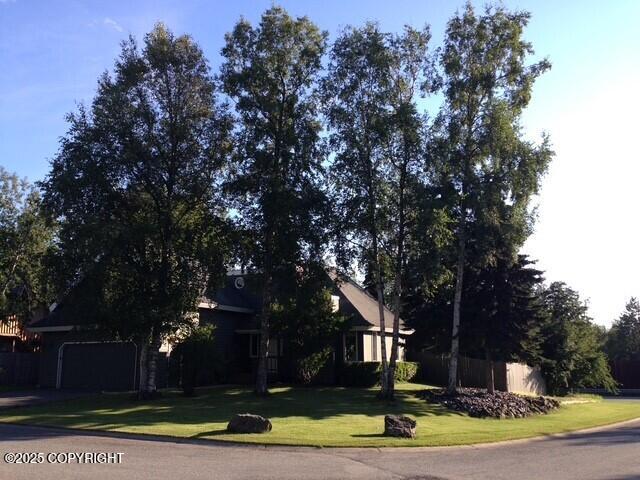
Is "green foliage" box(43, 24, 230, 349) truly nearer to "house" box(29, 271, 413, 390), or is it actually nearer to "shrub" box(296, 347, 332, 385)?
"house" box(29, 271, 413, 390)

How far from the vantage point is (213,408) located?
21.2 m

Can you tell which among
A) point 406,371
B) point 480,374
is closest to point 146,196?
point 406,371

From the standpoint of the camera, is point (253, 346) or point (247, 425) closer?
point (247, 425)

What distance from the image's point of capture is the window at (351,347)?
32.1 m

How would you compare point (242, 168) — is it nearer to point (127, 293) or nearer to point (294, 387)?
point (127, 293)

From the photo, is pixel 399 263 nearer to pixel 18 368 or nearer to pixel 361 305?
pixel 361 305

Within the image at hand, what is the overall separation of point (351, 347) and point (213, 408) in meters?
12.3

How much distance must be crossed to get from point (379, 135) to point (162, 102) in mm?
9471

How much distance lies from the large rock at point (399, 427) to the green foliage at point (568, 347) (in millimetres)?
18254

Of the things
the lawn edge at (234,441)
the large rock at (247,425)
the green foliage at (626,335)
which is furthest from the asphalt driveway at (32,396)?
the green foliage at (626,335)

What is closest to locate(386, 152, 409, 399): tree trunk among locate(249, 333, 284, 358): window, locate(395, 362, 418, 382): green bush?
locate(395, 362, 418, 382): green bush

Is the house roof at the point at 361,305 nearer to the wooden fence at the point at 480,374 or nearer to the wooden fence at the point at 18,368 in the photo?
the wooden fence at the point at 480,374

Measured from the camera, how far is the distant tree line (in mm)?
24531

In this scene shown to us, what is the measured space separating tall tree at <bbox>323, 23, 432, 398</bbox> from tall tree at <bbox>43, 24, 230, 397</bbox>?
5300 millimetres
